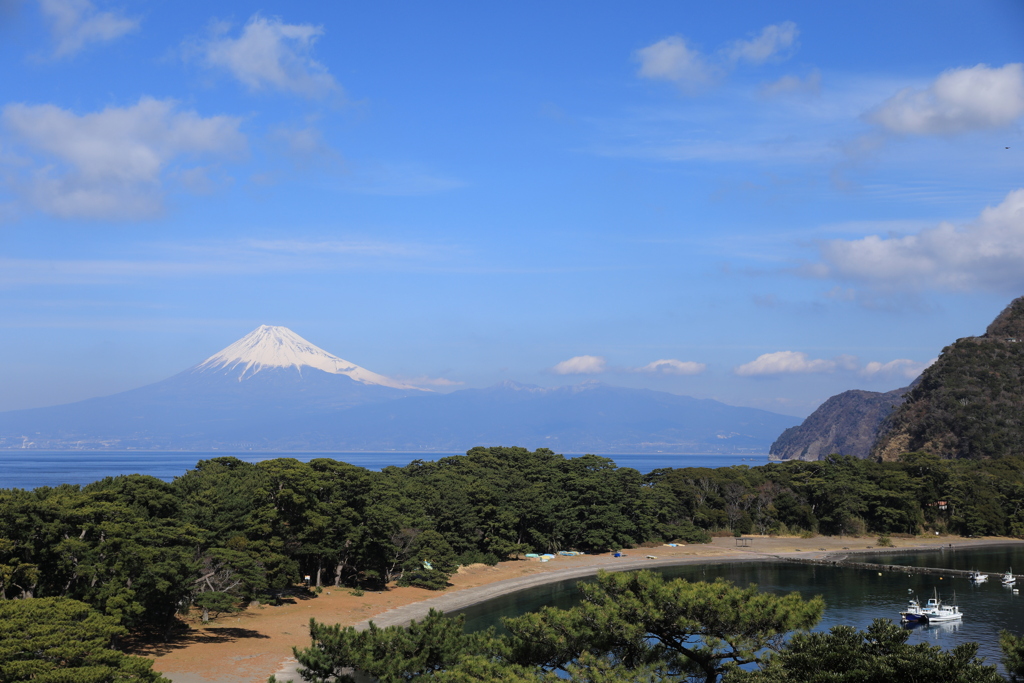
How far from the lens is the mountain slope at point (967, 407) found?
345ft

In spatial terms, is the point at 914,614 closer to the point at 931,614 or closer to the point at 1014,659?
the point at 931,614

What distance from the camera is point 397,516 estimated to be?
44.1 meters

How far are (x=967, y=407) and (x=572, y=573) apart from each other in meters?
83.2

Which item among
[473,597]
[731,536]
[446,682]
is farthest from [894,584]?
[446,682]

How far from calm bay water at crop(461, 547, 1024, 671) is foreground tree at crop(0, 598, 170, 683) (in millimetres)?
23165

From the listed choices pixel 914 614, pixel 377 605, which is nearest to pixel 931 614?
pixel 914 614

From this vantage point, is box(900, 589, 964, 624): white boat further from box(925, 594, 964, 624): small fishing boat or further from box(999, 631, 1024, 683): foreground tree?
box(999, 631, 1024, 683): foreground tree

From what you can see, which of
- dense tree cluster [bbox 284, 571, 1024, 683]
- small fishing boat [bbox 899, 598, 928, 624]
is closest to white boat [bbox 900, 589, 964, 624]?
small fishing boat [bbox 899, 598, 928, 624]

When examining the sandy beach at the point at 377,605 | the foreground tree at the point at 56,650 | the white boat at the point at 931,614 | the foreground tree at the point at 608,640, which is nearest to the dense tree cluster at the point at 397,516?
the sandy beach at the point at 377,605

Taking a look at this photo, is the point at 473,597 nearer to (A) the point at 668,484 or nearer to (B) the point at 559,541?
(B) the point at 559,541

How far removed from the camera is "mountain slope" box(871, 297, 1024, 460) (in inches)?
4144

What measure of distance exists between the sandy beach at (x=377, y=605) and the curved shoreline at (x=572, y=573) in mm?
66

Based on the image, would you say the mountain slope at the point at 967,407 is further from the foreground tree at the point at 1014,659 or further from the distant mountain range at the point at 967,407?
the foreground tree at the point at 1014,659

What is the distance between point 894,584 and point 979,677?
4797cm
